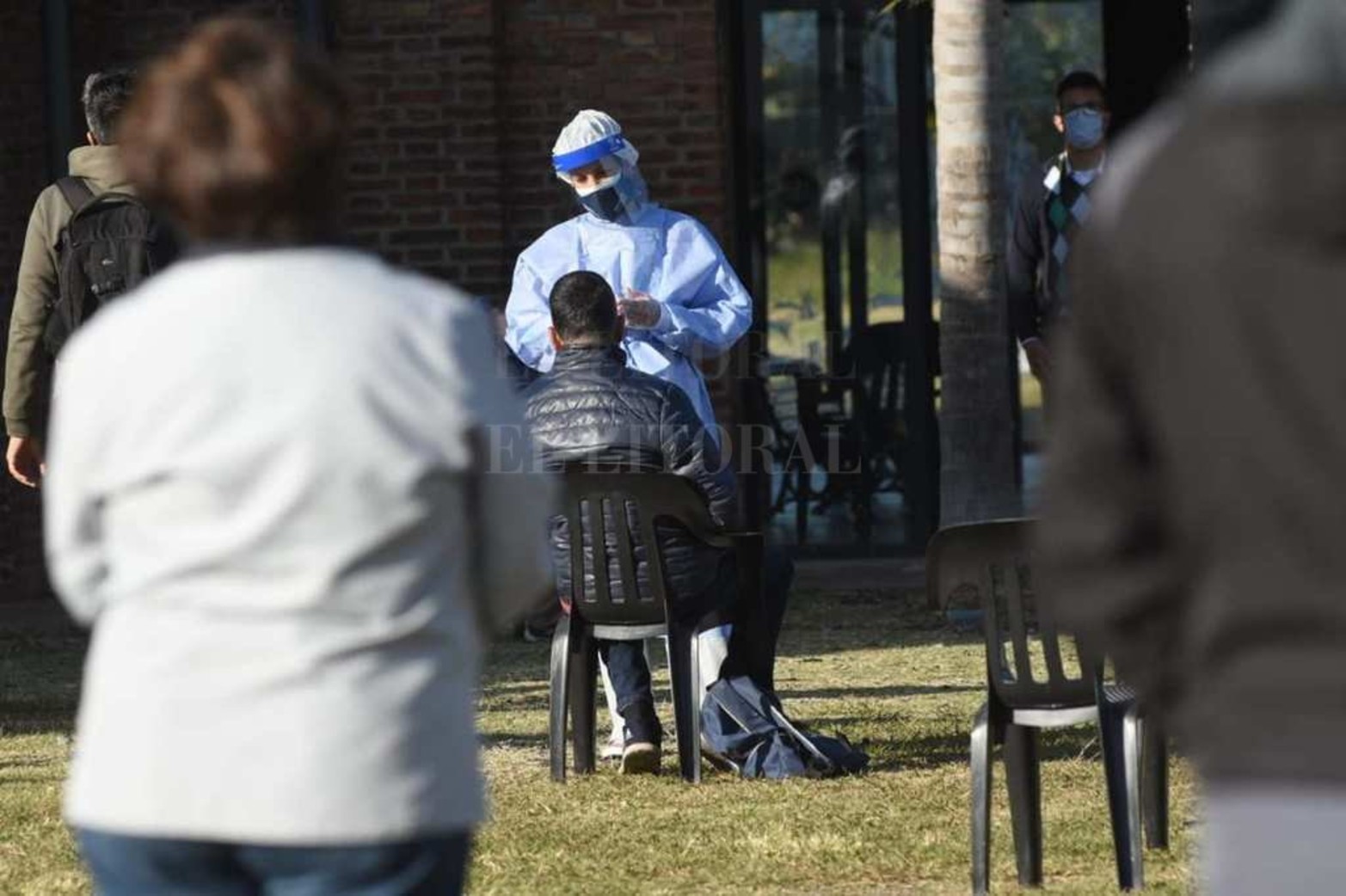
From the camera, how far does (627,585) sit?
8117 millimetres

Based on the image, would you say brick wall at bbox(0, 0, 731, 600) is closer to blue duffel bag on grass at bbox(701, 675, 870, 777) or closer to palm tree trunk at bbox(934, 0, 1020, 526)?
palm tree trunk at bbox(934, 0, 1020, 526)

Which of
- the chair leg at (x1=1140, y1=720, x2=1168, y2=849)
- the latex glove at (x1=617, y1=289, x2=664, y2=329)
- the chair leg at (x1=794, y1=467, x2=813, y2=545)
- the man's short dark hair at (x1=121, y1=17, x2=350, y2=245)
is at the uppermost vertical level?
the man's short dark hair at (x1=121, y1=17, x2=350, y2=245)

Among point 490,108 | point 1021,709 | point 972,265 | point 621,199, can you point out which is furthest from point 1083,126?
point 1021,709

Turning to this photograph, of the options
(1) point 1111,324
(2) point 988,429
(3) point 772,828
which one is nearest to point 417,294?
(1) point 1111,324

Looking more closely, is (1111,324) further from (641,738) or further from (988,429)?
(988,429)

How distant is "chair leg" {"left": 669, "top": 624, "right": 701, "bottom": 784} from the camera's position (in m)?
8.04

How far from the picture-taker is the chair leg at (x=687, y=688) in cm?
804

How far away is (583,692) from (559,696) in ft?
0.62

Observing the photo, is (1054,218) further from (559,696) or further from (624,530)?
(559,696)

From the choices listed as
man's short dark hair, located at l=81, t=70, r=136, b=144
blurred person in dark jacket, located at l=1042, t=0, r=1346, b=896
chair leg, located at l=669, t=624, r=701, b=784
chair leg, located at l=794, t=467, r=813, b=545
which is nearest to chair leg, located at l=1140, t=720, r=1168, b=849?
chair leg, located at l=669, t=624, r=701, b=784

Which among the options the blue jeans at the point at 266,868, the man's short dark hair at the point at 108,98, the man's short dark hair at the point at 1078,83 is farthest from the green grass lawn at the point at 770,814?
the blue jeans at the point at 266,868

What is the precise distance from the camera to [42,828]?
7629 mm

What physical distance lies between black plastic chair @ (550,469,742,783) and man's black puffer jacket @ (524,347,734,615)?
3 cm

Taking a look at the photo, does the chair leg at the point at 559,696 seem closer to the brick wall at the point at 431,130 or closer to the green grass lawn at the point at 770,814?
the green grass lawn at the point at 770,814
